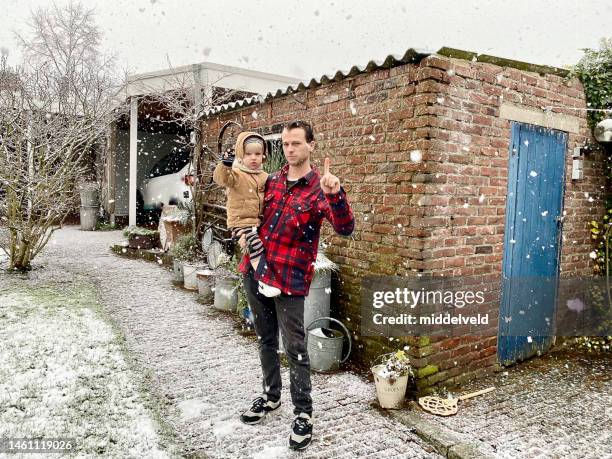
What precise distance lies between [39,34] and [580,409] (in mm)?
24720

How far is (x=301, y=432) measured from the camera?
299cm

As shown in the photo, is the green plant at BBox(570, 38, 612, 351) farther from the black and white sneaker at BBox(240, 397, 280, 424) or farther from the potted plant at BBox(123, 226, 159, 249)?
the potted plant at BBox(123, 226, 159, 249)

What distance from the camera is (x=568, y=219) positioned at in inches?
199

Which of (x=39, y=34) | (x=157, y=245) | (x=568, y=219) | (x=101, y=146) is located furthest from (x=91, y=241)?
(x=39, y=34)

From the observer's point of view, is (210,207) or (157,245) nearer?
(210,207)

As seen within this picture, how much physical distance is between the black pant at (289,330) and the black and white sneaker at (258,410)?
36cm

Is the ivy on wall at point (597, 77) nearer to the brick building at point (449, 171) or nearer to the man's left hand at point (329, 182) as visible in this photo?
the brick building at point (449, 171)

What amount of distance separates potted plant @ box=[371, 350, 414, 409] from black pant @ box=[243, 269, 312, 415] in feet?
2.53

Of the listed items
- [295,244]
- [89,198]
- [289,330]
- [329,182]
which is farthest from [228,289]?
[89,198]

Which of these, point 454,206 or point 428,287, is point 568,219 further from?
point 428,287

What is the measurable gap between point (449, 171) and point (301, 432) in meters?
2.39

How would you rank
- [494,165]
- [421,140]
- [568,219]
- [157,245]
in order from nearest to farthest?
[421,140], [494,165], [568,219], [157,245]

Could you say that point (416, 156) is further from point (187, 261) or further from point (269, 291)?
point (187, 261)

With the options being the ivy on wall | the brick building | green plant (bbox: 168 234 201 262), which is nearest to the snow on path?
the brick building
